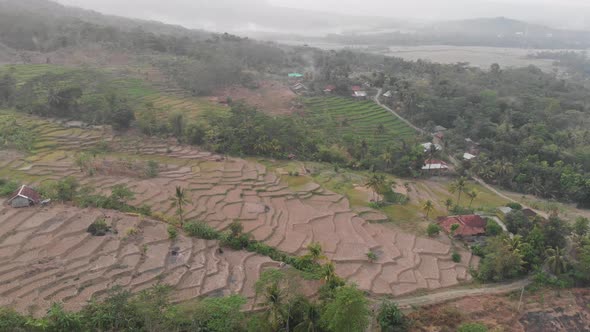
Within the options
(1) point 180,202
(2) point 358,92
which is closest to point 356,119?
(2) point 358,92

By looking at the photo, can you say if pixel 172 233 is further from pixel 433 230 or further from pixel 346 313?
pixel 433 230

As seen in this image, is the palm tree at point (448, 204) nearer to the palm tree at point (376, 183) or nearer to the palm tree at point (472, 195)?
the palm tree at point (472, 195)

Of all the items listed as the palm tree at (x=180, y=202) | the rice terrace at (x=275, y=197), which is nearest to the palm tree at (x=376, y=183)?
the rice terrace at (x=275, y=197)

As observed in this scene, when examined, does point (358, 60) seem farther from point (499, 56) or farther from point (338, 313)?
point (338, 313)

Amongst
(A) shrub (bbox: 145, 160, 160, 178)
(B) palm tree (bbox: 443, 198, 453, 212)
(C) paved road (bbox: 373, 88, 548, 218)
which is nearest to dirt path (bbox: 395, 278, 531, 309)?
(B) palm tree (bbox: 443, 198, 453, 212)

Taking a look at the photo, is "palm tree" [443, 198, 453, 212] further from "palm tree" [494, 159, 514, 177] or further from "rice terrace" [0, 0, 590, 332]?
"palm tree" [494, 159, 514, 177]

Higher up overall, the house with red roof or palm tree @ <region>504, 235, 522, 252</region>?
palm tree @ <region>504, 235, 522, 252</region>

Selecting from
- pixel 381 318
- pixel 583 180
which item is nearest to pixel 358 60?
pixel 583 180
